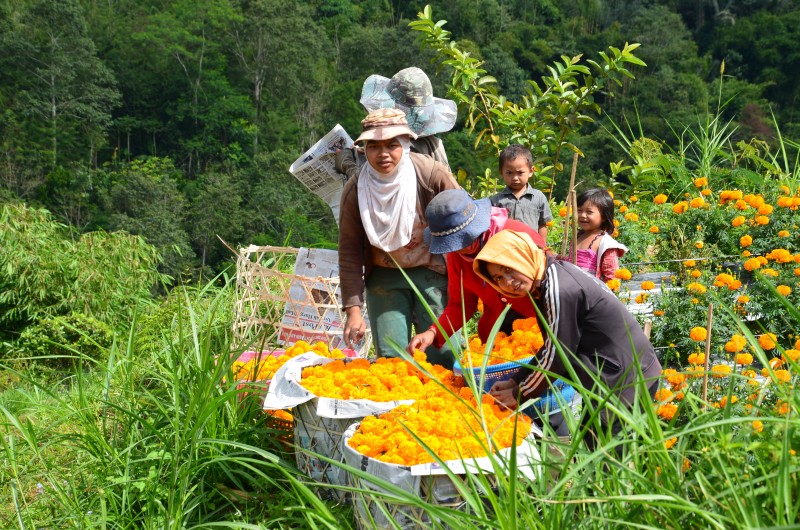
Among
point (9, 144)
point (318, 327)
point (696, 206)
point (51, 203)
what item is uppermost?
point (696, 206)

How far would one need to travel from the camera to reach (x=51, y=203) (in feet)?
146

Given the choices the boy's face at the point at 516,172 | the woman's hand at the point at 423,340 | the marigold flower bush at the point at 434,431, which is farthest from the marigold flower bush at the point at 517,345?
the boy's face at the point at 516,172

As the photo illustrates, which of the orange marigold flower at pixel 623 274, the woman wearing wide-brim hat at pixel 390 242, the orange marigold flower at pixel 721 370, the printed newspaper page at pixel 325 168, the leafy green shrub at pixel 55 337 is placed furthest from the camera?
the leafy green shrub at pixel 55 337

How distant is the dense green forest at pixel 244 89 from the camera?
43.5m

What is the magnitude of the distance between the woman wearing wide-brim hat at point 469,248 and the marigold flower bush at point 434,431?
20 centimetres

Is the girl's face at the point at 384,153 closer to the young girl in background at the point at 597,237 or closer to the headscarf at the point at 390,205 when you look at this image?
the headscarf at the point at 390,205

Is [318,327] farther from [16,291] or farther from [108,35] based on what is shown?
[108,35]

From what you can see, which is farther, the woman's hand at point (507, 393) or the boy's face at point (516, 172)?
the boy's face at point (516, 172)

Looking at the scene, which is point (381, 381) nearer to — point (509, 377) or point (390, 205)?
point (509, 377)

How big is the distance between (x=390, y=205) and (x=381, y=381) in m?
0.81

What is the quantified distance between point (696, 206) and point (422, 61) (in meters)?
45.4

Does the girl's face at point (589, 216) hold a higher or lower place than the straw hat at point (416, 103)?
lower

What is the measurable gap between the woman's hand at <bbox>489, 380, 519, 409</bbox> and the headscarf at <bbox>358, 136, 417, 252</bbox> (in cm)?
93

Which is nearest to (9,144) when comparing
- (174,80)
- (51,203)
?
(51,203)
